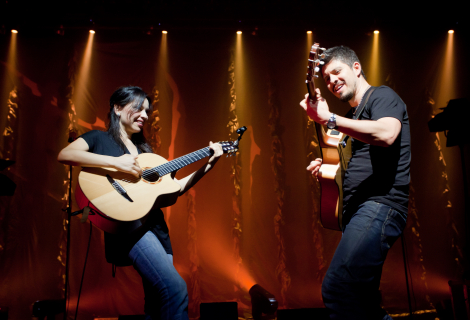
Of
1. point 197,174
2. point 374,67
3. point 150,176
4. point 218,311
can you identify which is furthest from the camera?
point 374,67

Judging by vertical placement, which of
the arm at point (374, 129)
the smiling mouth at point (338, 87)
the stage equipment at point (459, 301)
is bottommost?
the stage equipment at point (459, 301)

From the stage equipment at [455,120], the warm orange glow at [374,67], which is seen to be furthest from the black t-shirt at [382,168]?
the warm orange glow at [374,67]

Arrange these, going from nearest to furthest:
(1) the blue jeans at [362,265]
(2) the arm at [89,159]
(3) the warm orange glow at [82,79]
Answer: (1) the blue jeans at [362,265] < (2) the arm at [89,159] < (3) the warm orange glow at [82,79]

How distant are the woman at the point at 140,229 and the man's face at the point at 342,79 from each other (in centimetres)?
120

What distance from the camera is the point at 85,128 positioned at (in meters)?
4.38

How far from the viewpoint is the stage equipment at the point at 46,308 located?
A: 11.0 feet

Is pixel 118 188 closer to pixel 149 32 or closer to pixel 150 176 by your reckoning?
pixel 150 176

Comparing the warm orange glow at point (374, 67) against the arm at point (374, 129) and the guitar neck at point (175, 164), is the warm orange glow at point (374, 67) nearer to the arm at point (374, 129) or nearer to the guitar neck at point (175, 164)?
the guitar neck at point (175, 164)

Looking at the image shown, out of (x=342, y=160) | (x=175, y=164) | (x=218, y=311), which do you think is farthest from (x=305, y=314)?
(x=175, y=164)

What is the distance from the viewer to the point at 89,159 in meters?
2.26

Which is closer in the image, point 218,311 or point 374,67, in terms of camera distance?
point 218,311

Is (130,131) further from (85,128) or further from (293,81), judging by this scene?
(293,81)

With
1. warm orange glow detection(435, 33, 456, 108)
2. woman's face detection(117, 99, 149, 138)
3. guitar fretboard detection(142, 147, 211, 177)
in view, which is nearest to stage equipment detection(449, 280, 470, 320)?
warm orange glow detection(435, 33, 456, 108)

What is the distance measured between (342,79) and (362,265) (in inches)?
47.9
